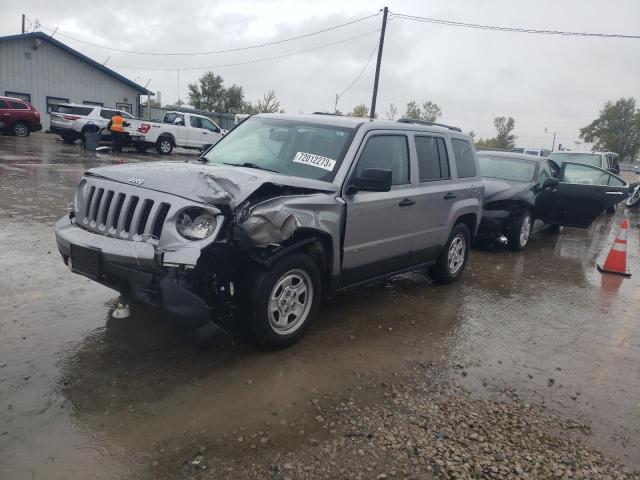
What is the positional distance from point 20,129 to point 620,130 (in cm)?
7635

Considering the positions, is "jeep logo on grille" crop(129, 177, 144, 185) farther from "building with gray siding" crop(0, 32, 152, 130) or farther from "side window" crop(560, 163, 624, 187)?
"building with gray siding" crop(0, 32, 152, 130)

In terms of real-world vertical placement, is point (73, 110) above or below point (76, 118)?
above

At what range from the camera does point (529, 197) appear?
28.2 ft

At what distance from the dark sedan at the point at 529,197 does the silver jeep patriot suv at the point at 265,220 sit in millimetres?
3503

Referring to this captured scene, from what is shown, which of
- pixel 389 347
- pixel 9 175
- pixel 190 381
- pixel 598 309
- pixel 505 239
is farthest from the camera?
pixel 9 175

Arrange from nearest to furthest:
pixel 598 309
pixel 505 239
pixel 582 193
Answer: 1. pixel 598 309
2. pixel 505 239
3. pixel 582 193

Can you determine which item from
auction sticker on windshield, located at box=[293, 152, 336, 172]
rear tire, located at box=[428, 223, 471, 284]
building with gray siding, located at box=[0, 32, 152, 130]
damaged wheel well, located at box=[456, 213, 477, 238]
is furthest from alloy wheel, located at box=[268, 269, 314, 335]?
building with gray siding, located at box=[0, 32, 152, 130]

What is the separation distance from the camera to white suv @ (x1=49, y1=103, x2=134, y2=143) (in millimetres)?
21297

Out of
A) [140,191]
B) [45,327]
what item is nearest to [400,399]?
[140,191]

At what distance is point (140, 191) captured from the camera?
11.8 feet

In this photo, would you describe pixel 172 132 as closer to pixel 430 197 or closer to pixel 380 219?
pixel 430 197

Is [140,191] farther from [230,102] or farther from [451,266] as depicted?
[230,102]

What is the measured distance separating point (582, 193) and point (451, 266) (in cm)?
451

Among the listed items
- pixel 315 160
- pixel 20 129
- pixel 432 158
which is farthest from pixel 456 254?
pixel 20 129
